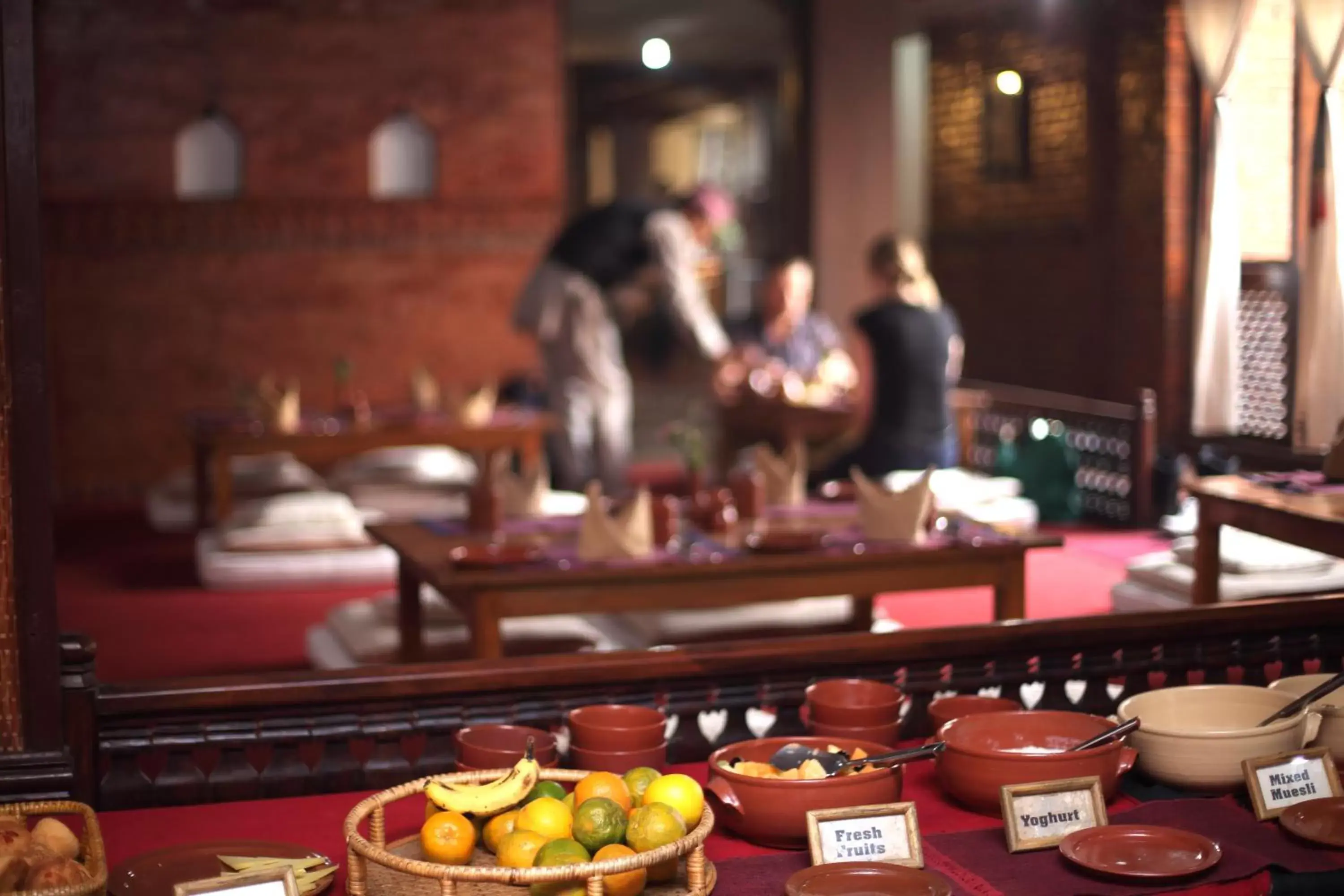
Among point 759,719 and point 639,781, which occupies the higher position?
point 639,781

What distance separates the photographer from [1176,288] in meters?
8.58

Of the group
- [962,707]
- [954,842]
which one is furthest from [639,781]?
→ [962,707]

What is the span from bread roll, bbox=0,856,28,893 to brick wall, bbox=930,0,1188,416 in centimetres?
746

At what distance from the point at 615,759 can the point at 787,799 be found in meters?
0.35

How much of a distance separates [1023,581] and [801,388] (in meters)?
3.56

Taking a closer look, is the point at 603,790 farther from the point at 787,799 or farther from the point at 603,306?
the point at 603,306

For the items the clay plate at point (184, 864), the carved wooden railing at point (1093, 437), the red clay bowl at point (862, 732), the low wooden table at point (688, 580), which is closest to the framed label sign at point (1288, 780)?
the red clay bowl at point (862, 732)

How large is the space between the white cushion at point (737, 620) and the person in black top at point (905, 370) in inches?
60.9

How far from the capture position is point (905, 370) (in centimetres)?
683

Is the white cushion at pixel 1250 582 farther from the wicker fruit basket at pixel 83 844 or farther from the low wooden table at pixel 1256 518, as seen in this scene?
the wicker fruit basket at pixel 83 844

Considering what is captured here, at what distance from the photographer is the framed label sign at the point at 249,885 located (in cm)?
187

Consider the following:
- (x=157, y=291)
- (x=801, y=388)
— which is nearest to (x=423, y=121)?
(x=157, y=291)

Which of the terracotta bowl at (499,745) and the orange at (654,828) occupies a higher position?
the orange at (654,828)

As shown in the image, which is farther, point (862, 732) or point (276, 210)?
point (276, 210)
